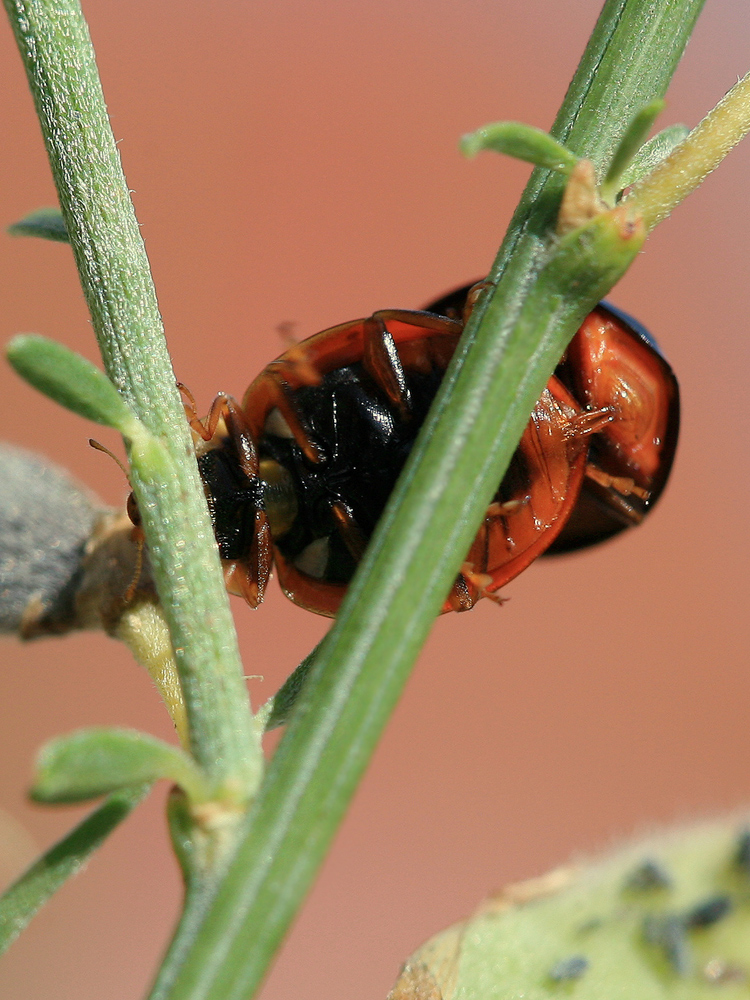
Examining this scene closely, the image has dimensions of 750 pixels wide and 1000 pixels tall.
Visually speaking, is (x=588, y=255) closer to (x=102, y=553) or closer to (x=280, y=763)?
(x=280, y=763)

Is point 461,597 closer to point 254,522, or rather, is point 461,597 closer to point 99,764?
point 254,522

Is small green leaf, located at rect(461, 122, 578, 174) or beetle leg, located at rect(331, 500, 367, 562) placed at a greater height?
small green leaf, located at rect(461, 122, 578, 174)

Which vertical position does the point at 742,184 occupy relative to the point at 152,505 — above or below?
above

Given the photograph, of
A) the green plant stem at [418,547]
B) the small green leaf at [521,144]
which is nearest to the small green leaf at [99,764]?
the green plant stem at [418,547]

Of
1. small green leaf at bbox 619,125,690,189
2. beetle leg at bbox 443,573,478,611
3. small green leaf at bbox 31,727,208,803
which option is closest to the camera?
small green leaf at bbox 31,727,208,803

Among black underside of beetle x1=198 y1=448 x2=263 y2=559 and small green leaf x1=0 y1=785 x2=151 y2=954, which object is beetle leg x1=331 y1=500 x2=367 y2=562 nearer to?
black underside of beetle x1=198 y1=448 x2=263 y2=559

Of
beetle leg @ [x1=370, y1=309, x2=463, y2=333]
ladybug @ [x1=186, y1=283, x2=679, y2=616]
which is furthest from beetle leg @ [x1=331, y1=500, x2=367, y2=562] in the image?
beetle leg @ [x1=370, y1=309, x2=463, y2=333]

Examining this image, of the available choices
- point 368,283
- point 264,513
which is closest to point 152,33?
point 368,283
